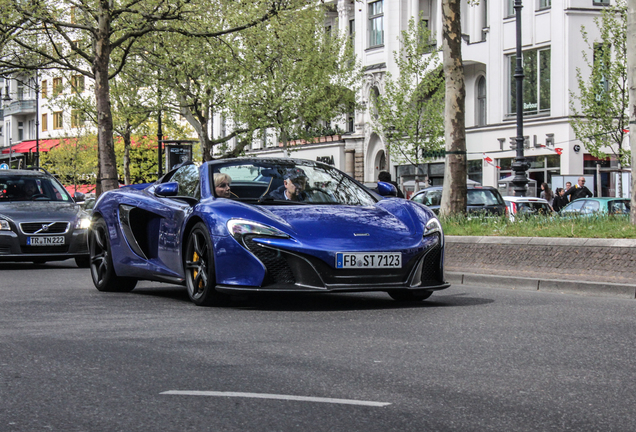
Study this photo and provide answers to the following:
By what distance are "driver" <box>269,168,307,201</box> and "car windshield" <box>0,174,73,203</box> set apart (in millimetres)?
8668

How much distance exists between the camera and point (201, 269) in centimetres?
895

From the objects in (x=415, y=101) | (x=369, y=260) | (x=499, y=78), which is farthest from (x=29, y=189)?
(x=415, y=101)

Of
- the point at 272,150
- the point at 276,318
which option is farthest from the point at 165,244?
the point at 272,150

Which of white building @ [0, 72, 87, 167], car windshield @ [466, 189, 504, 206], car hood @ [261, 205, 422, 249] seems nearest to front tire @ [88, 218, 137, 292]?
car hood @ [261, 205, 422, 249]

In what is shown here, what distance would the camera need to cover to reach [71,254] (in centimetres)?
1595

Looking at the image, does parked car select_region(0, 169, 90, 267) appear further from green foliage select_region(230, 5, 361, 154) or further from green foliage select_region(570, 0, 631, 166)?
green foliage select_region(230, 5, 361, 154)

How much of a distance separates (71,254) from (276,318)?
8.60 metres

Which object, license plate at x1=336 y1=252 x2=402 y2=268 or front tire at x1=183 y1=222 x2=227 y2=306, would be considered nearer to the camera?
license plate at x1=336 y1=252 x2=402 y2=268

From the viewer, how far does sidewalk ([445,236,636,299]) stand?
11242 millimetres

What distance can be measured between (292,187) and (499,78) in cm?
3437

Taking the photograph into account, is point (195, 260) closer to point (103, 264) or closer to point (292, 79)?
point (103, 264)

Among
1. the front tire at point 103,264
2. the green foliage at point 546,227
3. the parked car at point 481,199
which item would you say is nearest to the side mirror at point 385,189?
the front tire at point 103,264

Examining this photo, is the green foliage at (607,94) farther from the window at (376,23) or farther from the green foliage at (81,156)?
the green foliage at (81,156)

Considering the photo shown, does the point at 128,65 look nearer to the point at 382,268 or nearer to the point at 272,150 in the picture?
the point at 272,150
